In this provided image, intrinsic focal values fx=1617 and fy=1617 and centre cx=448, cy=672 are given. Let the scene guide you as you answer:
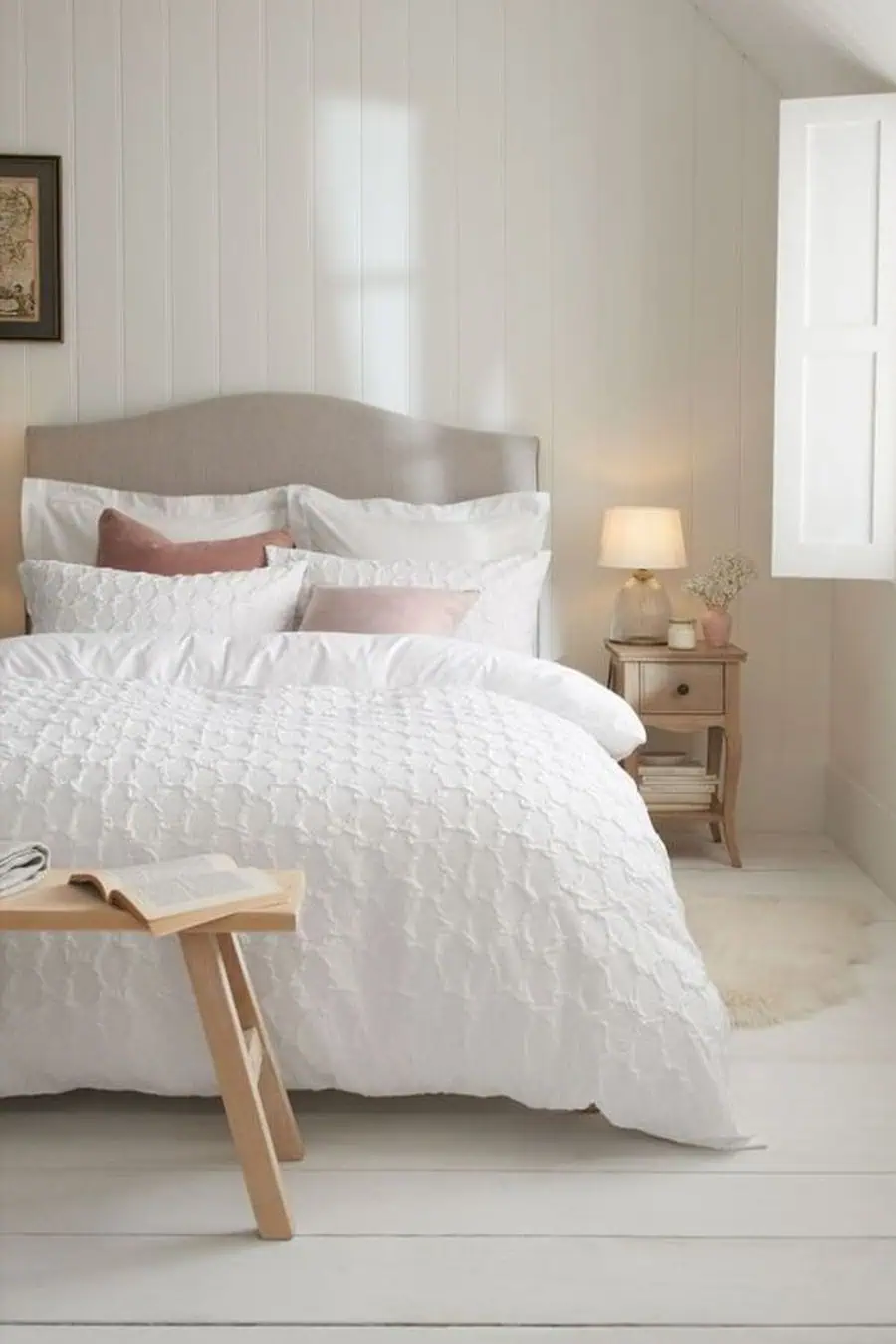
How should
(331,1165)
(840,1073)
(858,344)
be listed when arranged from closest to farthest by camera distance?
(331,1165) → (840,1073) → (858,344)

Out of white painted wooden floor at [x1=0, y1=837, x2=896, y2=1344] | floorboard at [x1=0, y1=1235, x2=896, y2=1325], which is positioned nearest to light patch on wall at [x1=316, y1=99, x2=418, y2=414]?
white painted wooden floor at [x1=0, y1=837, x2=896, y2=1344]

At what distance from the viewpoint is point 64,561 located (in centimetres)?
463

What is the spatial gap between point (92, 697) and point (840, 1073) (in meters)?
1.53

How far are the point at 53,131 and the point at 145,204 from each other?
0.34m

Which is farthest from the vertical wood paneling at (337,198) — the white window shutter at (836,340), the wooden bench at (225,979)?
the wooden bench at (225,979)

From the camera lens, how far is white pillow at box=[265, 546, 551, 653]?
169 inches

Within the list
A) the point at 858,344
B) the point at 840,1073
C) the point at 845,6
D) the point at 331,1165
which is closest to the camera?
the point at 331,1165

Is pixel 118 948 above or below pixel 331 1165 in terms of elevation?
above

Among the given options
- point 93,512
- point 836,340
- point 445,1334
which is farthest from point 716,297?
point 445,1334

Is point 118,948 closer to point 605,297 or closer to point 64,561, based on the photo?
point 64,561

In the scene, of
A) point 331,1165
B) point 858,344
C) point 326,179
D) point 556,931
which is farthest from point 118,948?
point 326,179

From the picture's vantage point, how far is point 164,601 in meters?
4.02

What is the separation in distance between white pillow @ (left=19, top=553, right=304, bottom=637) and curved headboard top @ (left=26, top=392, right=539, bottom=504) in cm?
62

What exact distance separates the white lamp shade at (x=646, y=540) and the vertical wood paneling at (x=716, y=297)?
354 millimetres
